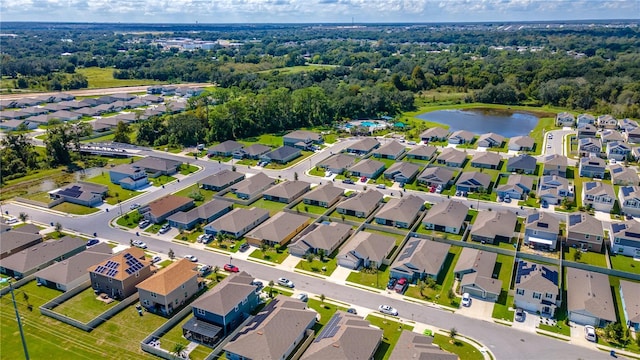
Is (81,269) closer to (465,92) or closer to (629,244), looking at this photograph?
(629,244)

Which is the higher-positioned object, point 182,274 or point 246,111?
point 246,111

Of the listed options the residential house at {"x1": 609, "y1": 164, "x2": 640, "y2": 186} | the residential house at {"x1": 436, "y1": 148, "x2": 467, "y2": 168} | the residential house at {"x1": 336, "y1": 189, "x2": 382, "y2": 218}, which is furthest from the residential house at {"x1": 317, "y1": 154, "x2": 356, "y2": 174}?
the residential house at {"x1": 609, "y1": 164, "x2": 640, "y2": 186}

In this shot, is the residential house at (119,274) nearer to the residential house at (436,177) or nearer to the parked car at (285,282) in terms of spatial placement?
the parked car at (285,282)

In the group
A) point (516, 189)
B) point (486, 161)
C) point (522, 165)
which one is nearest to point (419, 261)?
point (516, 189)

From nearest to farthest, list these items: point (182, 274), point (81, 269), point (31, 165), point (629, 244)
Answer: point (182, 274) < point (81, 269) < point (629, 244) < point (31, 165)

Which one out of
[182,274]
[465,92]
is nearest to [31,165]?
[182,274]

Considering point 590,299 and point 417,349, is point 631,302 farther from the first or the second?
point 417,349
